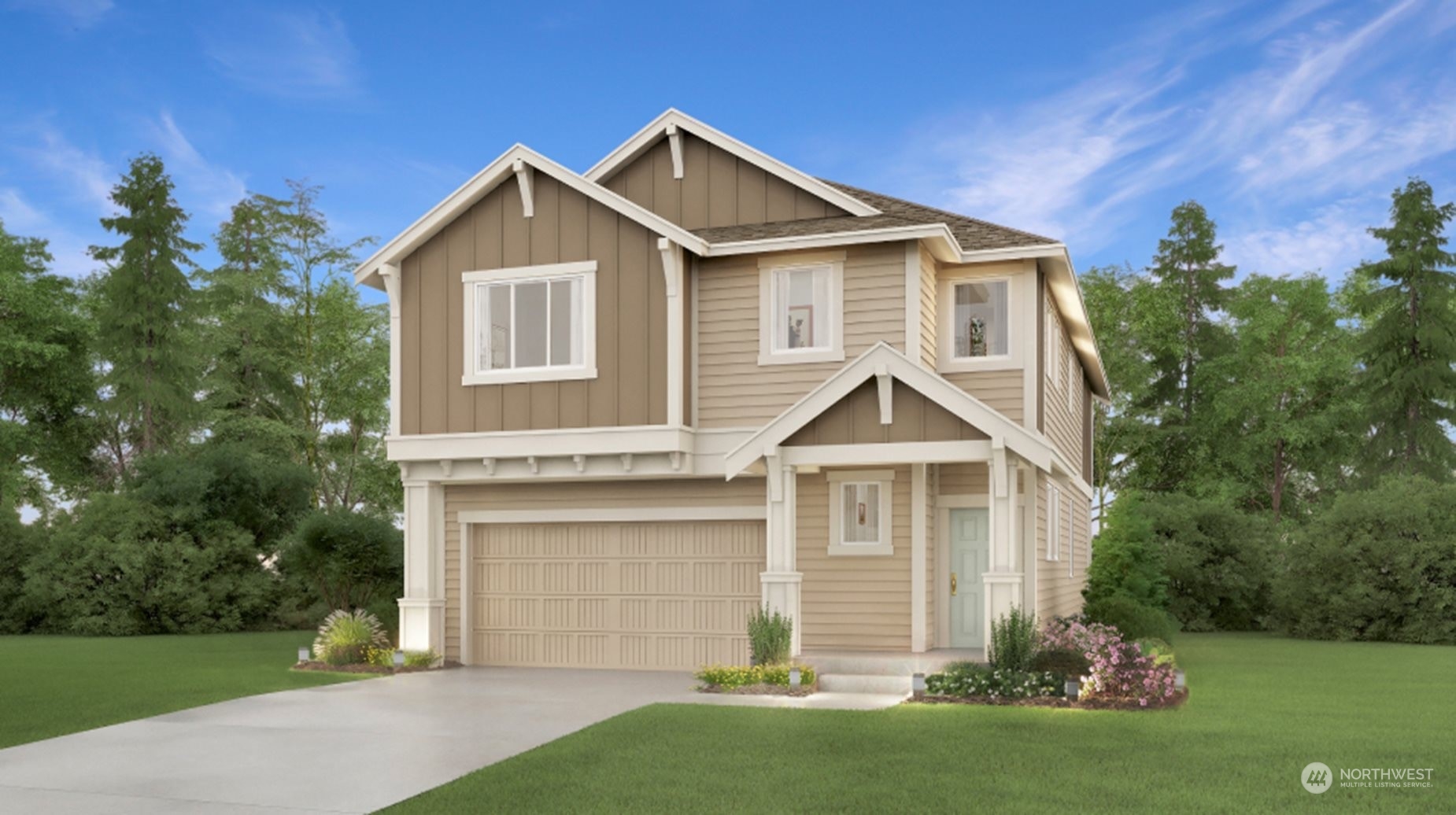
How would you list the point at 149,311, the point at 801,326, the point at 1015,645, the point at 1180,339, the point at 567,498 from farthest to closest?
the point at 1180,339 < the point at 149,311 < the point at 567,498 < the point at 801,326 < the point at 1015,645

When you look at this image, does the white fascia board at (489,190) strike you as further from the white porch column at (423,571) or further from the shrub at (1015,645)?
the shrub at (1015,645)

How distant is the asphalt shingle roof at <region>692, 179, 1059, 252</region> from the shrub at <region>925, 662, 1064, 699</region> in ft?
19.6

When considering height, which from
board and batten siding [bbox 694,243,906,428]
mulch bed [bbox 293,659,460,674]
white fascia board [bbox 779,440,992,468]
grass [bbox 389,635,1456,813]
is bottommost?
mulch bed [bbox 293,659,460,674]

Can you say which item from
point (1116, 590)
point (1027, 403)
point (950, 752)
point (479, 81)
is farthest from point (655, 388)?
point (479, 81)

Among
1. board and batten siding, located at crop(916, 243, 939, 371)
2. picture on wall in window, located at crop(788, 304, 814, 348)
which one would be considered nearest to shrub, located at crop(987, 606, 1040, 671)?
board and batten siding, located at crop(916, 243, 939, 371)

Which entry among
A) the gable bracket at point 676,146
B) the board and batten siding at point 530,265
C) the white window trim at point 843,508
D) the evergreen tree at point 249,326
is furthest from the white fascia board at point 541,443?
the evergreen tree at point 249,326

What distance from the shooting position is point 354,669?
1816 cm

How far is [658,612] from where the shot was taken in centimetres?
1836

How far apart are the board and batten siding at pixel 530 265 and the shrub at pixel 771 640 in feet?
11.2

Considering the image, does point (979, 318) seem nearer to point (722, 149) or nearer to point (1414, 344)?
point (722, 149)

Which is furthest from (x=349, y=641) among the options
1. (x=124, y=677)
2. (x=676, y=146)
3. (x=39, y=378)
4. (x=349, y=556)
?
(x=39, y=378)

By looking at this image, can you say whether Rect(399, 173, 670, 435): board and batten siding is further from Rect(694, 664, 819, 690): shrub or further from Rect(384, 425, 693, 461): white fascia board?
Rect(694, 664, 819, 690): shrub

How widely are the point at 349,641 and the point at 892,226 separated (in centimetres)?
994

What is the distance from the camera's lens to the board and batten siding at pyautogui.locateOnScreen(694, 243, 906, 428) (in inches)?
682
